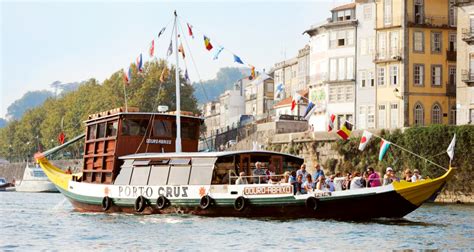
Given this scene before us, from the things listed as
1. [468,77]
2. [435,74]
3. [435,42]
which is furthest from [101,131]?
[435,42]

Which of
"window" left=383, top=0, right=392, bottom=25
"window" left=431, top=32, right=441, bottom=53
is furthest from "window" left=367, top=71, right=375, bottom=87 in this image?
"window" left=431, top=32, right=441, bottom=53

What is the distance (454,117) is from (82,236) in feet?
128

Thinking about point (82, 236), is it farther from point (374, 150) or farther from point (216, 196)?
point (374, 150)

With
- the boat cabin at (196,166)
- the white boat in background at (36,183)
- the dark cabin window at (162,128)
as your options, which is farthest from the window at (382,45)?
the white boat in background at (36,183)

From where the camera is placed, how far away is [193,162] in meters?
34.2

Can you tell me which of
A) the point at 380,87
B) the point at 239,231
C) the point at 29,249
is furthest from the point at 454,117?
the point at 29,249

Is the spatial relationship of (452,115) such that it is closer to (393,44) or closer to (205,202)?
(393,44)

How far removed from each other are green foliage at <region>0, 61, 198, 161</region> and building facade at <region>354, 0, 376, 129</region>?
2009 centimetres

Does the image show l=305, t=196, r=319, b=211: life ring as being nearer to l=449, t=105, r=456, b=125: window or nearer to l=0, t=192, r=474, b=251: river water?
l=0, t=192, r=474, b=251: river water

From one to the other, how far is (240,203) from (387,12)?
34.0m

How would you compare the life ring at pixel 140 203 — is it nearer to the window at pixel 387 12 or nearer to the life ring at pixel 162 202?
the life ring at pixel 162 202

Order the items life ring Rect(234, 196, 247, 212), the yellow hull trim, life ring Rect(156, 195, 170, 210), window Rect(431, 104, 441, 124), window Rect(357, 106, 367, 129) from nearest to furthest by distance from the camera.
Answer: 1. the yellow hull trim
2. life ring Rect(234, 196, 247, 212)
3. life ring Rect(156, 195, 170, 210)
4. window Rect(431, 104, 441, 124)
5. window Rect(357, 106, 367, 129)

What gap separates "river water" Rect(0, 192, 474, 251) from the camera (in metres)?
26.2

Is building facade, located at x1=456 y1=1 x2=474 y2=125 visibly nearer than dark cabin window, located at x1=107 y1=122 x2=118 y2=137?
No
